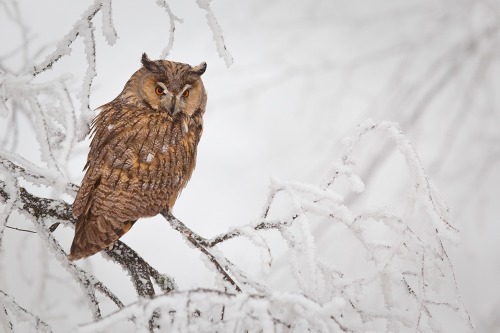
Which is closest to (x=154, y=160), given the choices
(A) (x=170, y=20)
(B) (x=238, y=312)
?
(A) (x=170, y=20)

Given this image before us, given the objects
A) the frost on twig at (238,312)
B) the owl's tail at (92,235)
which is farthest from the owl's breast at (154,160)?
the frost on twig at (238,312)

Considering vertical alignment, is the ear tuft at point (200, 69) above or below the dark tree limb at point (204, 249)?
above

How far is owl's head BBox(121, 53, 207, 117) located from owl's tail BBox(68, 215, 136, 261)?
0.39 m

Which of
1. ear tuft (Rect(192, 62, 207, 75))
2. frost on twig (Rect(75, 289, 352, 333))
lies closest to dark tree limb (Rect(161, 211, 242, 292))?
frost on twig (Rect(75, 289, 352, 333))

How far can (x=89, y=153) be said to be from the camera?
1.59 meters

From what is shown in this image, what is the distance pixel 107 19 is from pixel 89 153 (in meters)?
0.42

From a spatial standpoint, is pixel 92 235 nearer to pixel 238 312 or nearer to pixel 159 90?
pixel 159 90

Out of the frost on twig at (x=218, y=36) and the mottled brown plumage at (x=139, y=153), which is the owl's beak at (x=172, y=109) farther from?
the frost on twig at (x=218, y=36)

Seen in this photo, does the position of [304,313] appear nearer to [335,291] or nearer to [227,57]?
[335,291]

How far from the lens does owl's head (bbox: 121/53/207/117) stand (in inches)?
65.9

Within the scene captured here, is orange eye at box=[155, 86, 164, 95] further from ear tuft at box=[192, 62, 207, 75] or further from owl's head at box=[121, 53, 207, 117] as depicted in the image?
ear tuft at box=[192, 62, 207, 75]

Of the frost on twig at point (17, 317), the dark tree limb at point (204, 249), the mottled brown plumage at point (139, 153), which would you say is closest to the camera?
the dark tree limb at point (204, 249)

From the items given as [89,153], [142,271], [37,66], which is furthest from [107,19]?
[142,271]

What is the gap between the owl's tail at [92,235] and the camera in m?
1.43
